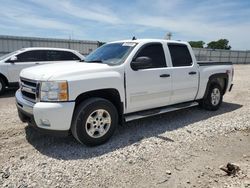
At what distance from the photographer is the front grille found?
12.3 feet

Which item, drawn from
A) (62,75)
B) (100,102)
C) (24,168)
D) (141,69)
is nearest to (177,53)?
(141,69)

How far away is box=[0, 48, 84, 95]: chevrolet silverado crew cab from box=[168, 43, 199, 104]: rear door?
573cm

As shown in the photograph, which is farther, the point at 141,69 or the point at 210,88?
the point at 210,88

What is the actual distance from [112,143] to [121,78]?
1228 millimetres

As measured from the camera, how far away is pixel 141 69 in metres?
4.52

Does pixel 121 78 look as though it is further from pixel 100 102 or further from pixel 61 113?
pixel 61 113

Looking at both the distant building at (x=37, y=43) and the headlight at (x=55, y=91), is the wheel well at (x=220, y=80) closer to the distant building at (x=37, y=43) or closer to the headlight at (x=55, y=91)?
the headlight at (x=55, y=91)

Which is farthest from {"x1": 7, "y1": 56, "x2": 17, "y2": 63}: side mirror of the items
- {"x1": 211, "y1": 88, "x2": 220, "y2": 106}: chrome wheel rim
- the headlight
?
{"x1": 211, "y1": 88, "x2": 220, "y2": 106}: chrome wheel rim

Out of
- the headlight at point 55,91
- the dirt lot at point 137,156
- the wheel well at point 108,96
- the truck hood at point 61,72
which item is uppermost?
the truck hood at point 61,72

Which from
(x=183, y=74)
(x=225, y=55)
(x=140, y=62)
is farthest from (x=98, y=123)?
(x=225, y=55)

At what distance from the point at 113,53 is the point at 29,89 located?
183 cm

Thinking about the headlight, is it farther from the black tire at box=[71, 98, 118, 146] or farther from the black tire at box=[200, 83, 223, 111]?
the black tire at box=[200, 83, 223, 111]

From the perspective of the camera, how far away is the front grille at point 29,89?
148 inches

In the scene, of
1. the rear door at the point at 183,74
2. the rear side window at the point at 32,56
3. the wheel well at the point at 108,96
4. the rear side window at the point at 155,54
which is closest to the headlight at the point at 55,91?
the wheel well at the point at 108,96
